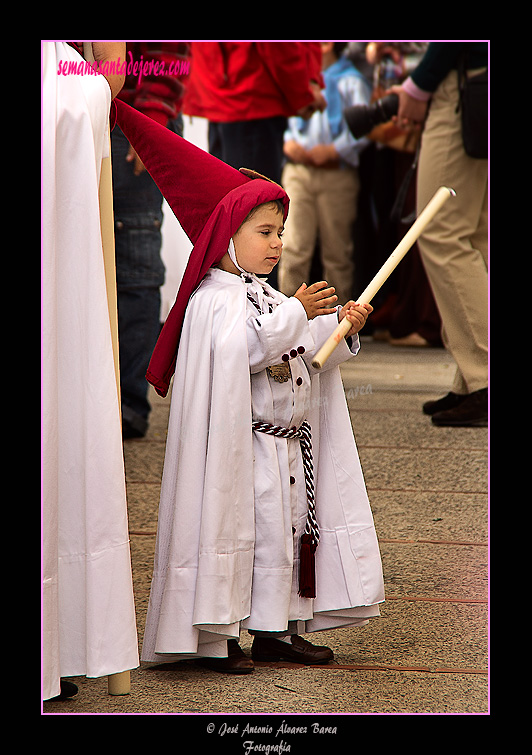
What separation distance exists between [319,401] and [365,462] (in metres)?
1.35

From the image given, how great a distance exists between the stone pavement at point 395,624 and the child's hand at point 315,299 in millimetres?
606

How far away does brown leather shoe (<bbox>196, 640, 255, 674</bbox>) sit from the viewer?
1.75 m

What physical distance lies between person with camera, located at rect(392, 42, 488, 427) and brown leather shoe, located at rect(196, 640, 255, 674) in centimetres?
206

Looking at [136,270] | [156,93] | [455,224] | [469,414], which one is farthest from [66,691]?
[455,224]

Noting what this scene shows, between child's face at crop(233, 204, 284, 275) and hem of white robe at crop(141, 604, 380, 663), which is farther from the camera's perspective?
child's face at crop(233, 204, 284, 275)

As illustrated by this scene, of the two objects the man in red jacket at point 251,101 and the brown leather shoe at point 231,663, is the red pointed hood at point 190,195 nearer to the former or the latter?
the brown leather shoe at point 231,663

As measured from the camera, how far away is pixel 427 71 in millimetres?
3564

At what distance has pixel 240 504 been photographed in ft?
5.71

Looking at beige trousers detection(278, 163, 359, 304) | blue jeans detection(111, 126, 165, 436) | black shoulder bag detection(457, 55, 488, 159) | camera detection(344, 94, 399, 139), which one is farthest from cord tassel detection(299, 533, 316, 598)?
beige trousers detection(278, 163, 359, 304)

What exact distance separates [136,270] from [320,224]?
3006mm

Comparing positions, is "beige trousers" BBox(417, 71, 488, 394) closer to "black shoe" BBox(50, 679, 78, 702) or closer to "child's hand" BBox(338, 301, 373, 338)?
"child's hand" BBox(338, 301, 373, 338)

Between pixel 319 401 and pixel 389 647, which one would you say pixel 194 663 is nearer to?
pixel 389 647

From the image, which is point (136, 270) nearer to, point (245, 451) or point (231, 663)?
point (245, 451)

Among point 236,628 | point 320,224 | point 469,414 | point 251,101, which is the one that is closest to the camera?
point 236,628
